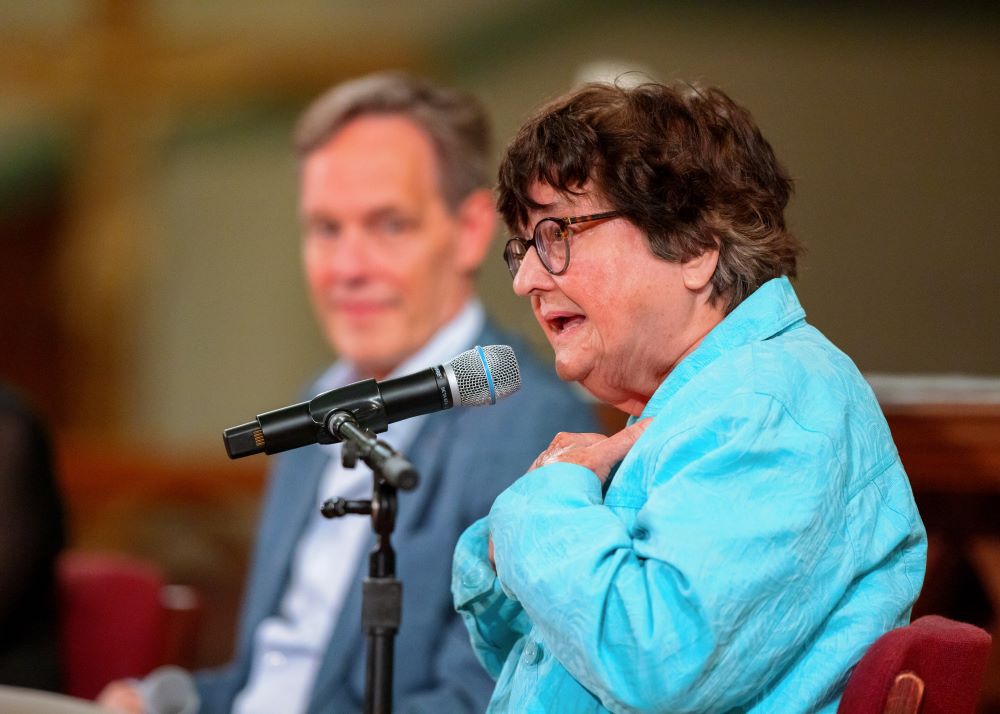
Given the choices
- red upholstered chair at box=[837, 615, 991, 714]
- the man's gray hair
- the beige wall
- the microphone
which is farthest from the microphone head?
the beige wall

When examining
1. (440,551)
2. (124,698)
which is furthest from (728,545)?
(124,698)

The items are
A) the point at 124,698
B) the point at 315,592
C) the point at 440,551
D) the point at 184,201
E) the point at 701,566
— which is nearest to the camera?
the point at 701,566

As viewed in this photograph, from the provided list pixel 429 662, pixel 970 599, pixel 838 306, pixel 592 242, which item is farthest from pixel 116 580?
pixel 838 306

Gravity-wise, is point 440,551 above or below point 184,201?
below

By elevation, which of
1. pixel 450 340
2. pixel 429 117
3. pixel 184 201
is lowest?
pixel 450 340

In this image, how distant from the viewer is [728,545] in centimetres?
116

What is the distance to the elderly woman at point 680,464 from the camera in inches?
46.1

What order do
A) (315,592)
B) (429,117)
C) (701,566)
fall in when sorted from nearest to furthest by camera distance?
(701,566) → (315,592) → (429,117)

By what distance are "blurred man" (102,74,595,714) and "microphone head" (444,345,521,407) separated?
79 centimetres

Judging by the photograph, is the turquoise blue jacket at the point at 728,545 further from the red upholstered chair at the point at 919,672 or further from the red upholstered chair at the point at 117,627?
the red upholstered chair at the point at 117,627

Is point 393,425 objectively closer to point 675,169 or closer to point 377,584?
point 377,584

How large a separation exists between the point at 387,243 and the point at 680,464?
1636mm

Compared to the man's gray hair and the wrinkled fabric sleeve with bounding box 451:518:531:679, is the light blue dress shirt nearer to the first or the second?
the man's gray hair

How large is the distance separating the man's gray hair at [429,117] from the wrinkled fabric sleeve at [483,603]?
138 cm
